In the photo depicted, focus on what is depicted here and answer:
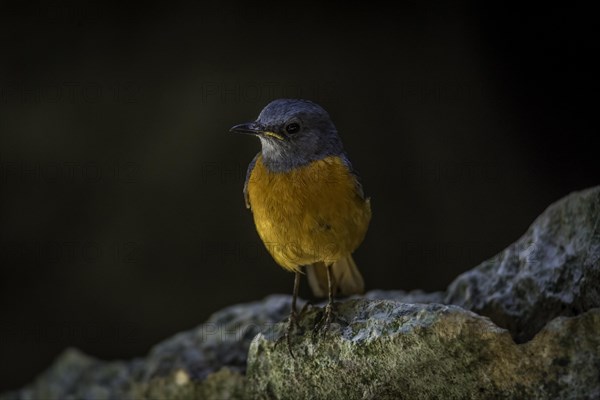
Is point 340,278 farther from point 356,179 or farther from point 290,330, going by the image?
point 290,330

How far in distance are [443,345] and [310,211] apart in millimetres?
1387

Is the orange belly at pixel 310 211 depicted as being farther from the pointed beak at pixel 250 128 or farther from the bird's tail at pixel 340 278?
the bird's tail at pixel 340 278

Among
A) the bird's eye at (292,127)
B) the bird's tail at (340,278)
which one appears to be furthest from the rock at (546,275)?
the bird's eye at (292,127)

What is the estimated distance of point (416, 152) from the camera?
766cm

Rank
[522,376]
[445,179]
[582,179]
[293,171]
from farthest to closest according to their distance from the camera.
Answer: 1. [445,179]
2. [582,179]
3. [293,171]
4. [522,376]

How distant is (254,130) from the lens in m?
4.79

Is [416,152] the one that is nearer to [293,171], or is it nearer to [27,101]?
[293,171]

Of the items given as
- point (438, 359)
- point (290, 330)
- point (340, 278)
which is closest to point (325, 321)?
point (290, 330)

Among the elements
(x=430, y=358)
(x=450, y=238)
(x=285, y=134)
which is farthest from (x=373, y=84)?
(x=430, y=358)

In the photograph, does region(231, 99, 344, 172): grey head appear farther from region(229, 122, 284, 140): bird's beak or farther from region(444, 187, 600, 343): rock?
region(444, 187, 600, 343): rock

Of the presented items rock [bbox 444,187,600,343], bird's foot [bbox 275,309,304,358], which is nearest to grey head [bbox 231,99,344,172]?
bird's foot [bbox 275,309,304,358]

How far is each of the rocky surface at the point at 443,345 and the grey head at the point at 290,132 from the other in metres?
0.93

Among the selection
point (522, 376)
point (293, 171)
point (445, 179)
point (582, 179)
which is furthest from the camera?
point (445, 179)

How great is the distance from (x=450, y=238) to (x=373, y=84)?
5.45 ft
